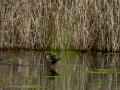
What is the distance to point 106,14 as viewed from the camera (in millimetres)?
9812

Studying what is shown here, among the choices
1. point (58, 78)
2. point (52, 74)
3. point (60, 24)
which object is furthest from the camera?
point (60, 24)

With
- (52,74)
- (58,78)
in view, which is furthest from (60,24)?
(58,78)

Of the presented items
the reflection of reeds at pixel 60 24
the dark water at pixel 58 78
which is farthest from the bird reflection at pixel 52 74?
the reflection of reeds at pixel 60 24

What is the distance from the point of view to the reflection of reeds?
9836mm

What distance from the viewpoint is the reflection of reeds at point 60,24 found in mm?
9836

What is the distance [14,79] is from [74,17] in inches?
212

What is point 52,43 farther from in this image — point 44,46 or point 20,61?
point 20,61

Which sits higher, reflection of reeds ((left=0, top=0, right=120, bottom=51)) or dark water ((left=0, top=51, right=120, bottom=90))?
reflection of reeds ((left=0, top=0, right=120, bottom=51))

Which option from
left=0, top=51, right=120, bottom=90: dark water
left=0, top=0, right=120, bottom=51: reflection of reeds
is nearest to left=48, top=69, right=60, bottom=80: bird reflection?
left=0, top=51, right=120, bottom=90: dark water

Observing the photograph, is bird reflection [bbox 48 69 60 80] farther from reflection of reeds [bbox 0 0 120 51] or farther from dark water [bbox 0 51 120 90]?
reflection of reeds [bbox 0 0 120 51]

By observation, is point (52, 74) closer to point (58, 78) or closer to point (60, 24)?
point (58, 78)

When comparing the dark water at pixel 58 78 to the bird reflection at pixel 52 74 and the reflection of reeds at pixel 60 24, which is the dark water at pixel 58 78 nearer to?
the bird reflection at pixel 52 74

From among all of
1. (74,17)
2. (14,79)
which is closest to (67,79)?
(14,79)

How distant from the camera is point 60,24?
10141mm
